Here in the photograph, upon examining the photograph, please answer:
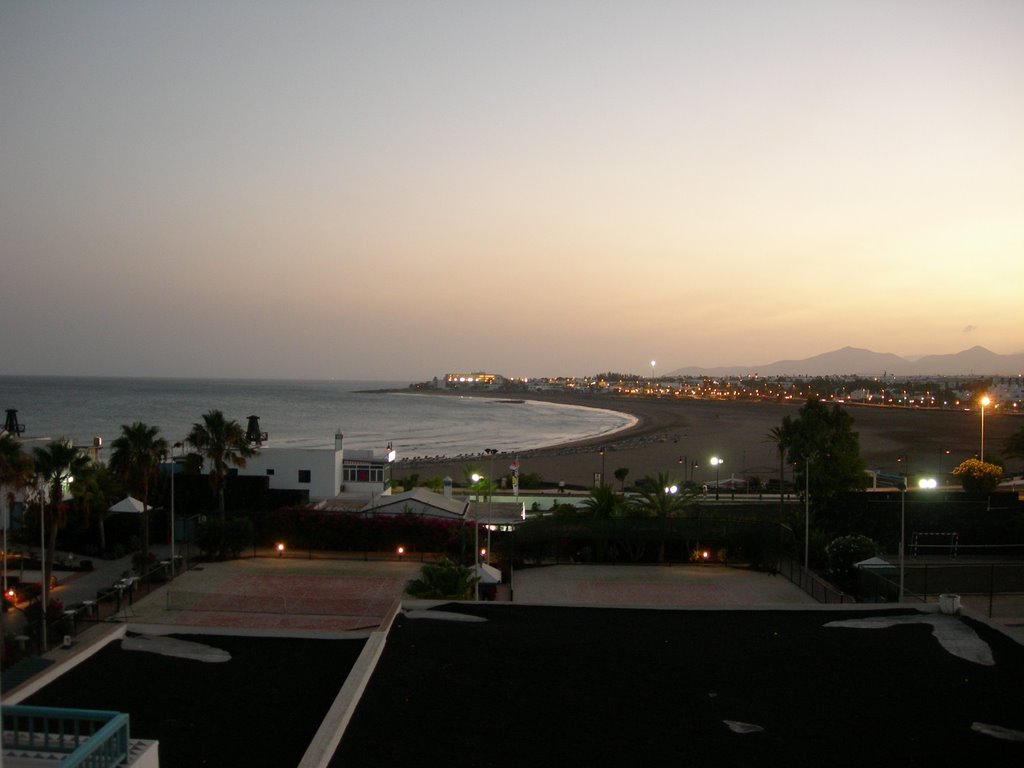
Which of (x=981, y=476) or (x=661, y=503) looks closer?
(x=661, y=503)

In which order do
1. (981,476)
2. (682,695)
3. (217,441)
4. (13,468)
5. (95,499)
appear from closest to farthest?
(682,695)
(13,468)
(95,499)
(217,441)
(981,476)

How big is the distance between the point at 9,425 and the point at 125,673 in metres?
34.8

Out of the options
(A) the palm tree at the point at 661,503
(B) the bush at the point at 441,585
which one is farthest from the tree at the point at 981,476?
(B) the bush at the point at 441,585

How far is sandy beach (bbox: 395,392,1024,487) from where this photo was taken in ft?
193

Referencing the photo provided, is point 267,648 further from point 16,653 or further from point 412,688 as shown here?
point 16,653

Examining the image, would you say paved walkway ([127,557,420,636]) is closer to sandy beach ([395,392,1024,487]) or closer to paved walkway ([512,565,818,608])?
paved walkway ([512,565,818,608])

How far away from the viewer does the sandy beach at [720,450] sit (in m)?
59.0

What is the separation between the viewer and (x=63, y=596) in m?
22.9

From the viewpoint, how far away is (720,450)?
73812 millimetres

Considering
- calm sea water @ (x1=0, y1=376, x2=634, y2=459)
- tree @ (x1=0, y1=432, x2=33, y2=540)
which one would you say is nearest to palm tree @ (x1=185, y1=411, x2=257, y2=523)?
tree @ (x1=0, y1=432, x2=33, y2=540)

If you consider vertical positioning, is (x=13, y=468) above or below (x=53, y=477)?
above

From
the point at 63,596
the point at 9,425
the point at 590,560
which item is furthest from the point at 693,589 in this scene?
the point at 9,425

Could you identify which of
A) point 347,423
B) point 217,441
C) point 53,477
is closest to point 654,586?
point 217,441

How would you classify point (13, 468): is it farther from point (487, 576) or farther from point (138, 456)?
point (487, 576)
